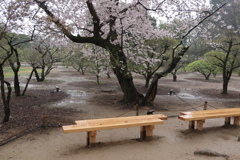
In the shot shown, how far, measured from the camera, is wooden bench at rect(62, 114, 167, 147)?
3.72 meters

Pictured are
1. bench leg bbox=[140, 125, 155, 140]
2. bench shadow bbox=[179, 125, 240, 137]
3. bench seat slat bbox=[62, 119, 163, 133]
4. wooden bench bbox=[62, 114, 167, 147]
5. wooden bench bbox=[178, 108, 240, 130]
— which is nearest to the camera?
bench seat slat bbox=[62, 119, 163, 133]

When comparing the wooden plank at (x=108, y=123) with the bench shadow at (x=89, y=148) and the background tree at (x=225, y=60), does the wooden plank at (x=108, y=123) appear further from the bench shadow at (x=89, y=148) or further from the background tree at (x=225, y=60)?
the background tree at (x=225, y=60)

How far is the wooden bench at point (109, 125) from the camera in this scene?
372cm

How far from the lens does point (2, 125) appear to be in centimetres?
556

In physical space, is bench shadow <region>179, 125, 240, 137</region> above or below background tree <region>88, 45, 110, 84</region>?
below

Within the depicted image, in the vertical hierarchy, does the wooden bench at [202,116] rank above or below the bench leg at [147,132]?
above

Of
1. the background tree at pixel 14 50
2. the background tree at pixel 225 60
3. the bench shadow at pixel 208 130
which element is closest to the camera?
the bench shadow at pixel 208 130

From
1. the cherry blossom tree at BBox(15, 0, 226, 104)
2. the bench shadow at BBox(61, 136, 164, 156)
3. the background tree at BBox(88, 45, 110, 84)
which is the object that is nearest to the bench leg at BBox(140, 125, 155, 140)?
the bench shadow at BBox(61, 136, 164, 156)

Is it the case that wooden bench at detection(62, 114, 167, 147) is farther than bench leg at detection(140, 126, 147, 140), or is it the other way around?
bench leg at detection(140, 126, 147, 140)

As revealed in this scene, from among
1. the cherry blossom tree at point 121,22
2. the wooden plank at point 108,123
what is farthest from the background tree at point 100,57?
the wooden plank at point 108,123

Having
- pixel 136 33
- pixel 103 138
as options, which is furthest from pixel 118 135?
pixel 136 33

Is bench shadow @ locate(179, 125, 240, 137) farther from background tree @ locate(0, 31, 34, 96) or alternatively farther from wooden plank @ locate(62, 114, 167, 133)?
background tree @ locate(0, 31, 34, 96)

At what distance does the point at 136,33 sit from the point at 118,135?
23.3ft

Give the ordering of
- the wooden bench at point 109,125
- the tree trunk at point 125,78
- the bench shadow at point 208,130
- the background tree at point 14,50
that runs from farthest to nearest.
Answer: the tree trunk at point 125,78, the background tree at point 14,50, the bench shadow at point 208,130, the wooden bench at point 109,125
